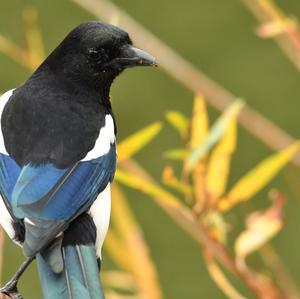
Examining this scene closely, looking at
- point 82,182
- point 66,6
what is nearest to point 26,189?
point 82,182

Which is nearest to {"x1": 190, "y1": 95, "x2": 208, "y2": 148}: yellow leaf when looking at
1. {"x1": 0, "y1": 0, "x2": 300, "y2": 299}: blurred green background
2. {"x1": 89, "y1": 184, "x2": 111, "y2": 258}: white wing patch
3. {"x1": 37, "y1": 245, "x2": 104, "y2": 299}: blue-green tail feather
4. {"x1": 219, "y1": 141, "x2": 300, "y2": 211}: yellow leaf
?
{"x1": 219, "y1": 141, "x2": 300, "y2": 211}: yellow leaf

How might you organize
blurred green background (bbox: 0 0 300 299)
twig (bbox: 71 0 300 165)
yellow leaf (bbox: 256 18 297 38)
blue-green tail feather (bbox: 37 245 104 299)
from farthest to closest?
blurred green background (bbox: 0 0 300 299) → twig (bbox: 71 0 300 165) → yellow leaf (bbox: 256 18 297 38) → blue-green tail feather (bbox: 37 245 104 299)

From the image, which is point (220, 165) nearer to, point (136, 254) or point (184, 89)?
point (136, 254)

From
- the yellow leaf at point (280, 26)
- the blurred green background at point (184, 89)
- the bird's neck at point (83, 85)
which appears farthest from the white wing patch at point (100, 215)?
the blurred green background at point (184, 89)

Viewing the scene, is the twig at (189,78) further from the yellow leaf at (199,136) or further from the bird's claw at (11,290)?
the bird's claw at (11,290)

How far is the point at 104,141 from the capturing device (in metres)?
2.72

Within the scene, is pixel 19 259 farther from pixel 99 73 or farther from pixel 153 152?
pixel 99 73

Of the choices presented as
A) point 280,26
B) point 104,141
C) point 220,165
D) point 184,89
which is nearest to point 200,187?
point 220,165

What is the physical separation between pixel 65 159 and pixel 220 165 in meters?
0.33

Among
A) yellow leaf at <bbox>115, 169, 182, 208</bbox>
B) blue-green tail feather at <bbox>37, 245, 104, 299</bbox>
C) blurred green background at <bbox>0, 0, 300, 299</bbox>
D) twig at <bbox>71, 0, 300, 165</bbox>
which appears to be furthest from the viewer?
blurred green background at <bbox>0, 0, 300, 299</bbox>

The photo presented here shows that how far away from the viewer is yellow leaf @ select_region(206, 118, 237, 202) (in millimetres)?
2805

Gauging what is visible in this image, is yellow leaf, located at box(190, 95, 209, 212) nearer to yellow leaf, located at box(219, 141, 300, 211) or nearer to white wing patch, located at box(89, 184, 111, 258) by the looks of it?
yellow leaf, located at box(219, 141, 300, 211)

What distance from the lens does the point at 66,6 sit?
4.41m

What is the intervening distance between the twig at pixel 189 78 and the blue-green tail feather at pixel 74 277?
61 centimetres
